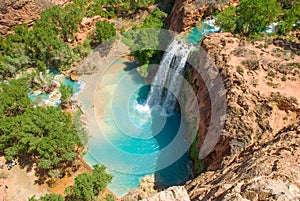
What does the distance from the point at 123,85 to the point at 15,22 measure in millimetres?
14723

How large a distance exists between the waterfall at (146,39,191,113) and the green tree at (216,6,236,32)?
3582 mm

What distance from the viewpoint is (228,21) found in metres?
26.4

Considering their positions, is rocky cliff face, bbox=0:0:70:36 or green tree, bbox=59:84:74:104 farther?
rocky cliff face, bbox=0:0:70:36

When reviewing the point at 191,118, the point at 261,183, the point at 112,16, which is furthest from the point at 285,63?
the point at 112,16

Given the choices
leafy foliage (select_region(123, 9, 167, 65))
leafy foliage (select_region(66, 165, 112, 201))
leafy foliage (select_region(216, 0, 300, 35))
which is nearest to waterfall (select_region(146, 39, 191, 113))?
leafy foliage (select_region(123, 9, 167, 65))

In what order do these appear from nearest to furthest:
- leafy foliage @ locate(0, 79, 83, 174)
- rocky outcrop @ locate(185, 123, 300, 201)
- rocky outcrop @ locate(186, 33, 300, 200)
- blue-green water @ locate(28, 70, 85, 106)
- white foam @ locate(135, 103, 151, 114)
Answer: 1. rocky outcrop @ locate(185, 123, 300, 201)
2. rocky outcrop @ locate(186, 33, 300, 200)
3. leafy foliage @ locate(0, 79, 83, 174)
4. white foam @ locate(135, 103, 151, 114)
5. blue-green water @ locate(28, 70, 85, 106)

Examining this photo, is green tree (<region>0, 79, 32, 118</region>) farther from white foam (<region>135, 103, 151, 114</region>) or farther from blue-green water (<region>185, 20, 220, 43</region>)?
blue-green water (<region>185, 20, 220, 43</region>)

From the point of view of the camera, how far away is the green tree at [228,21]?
26.4m

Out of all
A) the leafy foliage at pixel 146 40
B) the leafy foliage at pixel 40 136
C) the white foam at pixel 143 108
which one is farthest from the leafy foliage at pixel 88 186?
the leafy foliage at pixel 146 40

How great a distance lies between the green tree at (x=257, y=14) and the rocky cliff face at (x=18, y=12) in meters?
22.9

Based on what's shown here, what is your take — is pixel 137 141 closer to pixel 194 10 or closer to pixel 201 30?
pixel 201 30

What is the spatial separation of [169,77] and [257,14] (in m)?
9.39

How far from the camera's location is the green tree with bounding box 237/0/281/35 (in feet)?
78.2

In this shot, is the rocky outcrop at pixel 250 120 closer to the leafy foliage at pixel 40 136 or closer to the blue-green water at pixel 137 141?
the blue-green water at pixel 137 141
